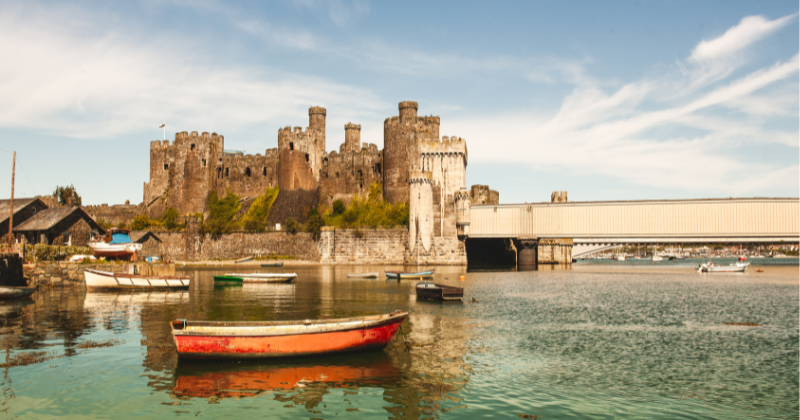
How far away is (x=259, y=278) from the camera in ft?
149

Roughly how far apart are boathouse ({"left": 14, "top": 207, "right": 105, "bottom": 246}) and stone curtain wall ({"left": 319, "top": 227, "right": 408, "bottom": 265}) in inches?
1032

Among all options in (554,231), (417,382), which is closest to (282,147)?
(554,231)

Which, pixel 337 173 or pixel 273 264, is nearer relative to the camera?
pixel 273 264

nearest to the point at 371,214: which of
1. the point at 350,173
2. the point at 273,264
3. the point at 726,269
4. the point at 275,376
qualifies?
the point at 350,173

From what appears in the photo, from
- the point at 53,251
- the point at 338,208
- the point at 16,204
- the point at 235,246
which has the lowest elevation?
the point at 53,251

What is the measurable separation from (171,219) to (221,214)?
6.28 meters

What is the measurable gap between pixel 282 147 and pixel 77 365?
59.5 m

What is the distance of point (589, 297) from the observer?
115 feet

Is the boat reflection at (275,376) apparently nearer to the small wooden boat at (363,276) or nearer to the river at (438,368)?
the river at (438,368)

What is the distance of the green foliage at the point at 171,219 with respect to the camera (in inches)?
2901

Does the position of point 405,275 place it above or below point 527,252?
below

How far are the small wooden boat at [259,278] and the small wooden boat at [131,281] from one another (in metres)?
5.33

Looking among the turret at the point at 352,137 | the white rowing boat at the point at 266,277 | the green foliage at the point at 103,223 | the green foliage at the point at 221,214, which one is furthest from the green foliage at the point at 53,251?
the turret at the point at 352,137

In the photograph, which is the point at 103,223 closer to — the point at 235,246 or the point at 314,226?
the point at 235,246
